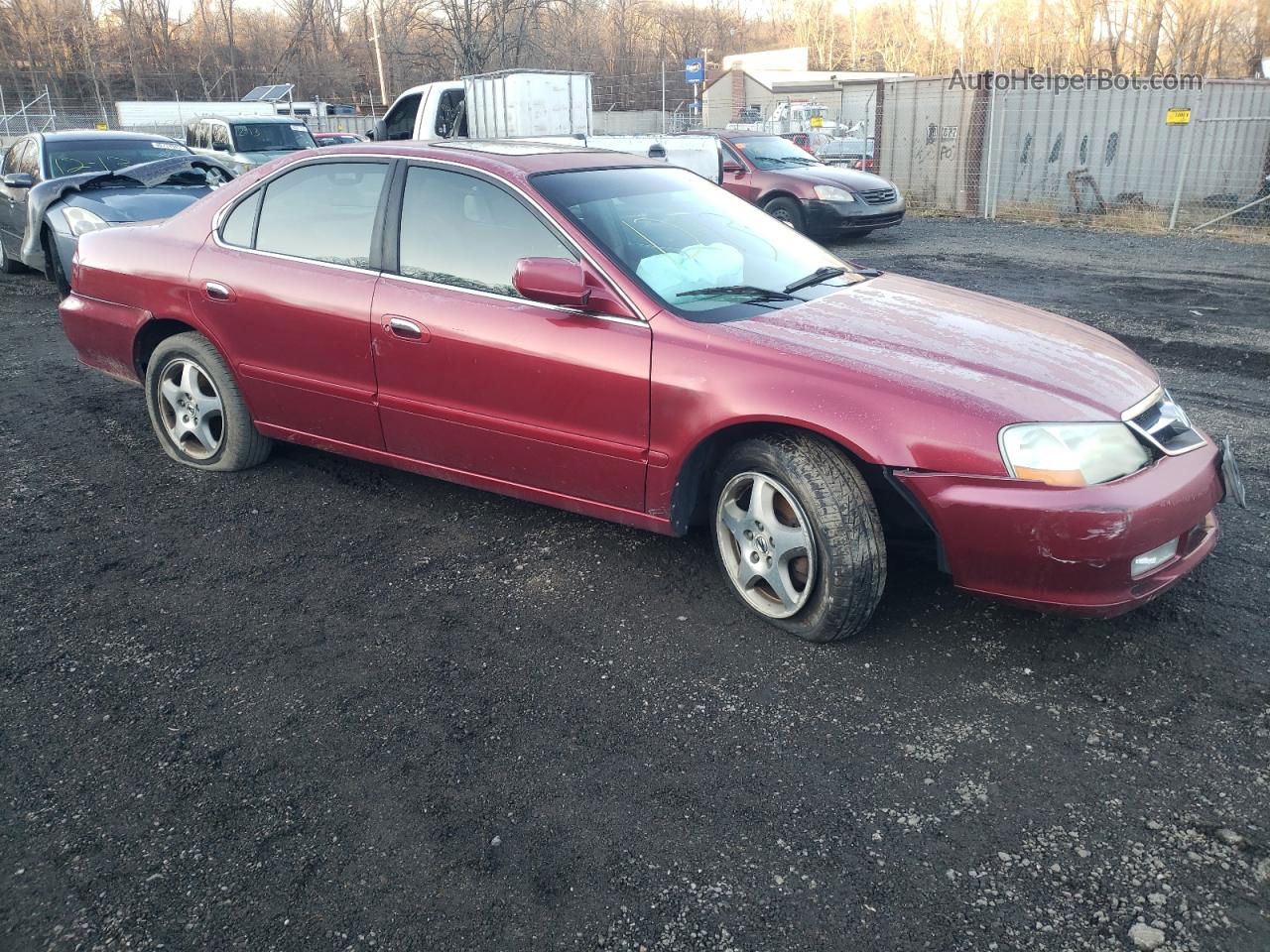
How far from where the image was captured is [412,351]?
3.87 meters

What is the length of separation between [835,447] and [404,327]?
181cm

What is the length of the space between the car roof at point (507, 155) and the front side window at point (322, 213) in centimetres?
12

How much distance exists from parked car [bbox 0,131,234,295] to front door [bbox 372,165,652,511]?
211 inches

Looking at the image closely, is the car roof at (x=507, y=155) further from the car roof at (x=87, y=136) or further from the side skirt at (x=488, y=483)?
the car roof at (x=87, y=136)

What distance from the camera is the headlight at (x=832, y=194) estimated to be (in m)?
13.2

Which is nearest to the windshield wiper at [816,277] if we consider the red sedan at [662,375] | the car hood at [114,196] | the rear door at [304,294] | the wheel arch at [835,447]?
the red sedan at [662,375]

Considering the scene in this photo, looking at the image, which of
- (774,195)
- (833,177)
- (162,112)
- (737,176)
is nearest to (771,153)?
(737,176)

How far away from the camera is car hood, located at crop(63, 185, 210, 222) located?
27.8 feet

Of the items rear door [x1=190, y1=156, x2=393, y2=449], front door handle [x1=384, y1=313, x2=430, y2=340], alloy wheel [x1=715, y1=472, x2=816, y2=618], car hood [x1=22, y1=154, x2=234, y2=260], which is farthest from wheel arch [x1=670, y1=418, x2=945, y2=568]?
car hood [x1=22, y1=154, x2=234, y2=260]

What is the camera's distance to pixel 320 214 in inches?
167

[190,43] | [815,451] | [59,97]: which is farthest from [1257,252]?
[190,43]

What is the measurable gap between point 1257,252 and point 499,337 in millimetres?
12040

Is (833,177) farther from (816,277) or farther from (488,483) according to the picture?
(488,483)

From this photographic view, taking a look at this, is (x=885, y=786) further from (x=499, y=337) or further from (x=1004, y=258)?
(x=1004, y=258)
